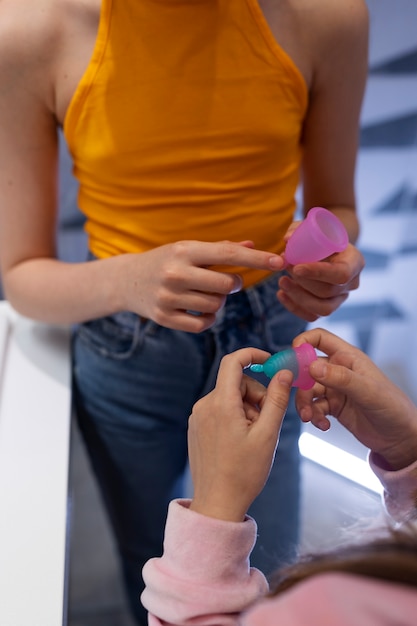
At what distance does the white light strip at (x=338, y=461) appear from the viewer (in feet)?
1.77

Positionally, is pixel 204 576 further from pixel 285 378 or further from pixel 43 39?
pixel 43 39

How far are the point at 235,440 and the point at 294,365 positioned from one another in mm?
84

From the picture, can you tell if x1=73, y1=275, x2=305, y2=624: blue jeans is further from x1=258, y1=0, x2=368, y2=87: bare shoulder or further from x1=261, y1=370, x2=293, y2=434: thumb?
x1=258, y1=0, x2=368, y2=87: bare shoulder

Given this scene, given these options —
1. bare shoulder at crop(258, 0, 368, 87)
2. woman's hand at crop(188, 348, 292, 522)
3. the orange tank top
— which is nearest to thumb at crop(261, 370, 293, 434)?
woman's hand at crop(188, 348, 292, 522)

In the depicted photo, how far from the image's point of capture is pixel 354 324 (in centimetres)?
108

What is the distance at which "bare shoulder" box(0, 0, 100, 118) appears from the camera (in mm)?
646

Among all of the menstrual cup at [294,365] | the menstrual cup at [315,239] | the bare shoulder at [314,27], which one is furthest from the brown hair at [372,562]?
the bare shoulder at [314,27]

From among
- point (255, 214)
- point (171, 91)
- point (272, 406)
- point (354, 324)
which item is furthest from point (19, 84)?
point (354, 324)

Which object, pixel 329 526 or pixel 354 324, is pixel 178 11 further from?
pixel 354 324

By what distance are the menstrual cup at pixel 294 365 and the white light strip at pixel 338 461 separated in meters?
0.06

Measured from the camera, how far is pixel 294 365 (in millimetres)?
529

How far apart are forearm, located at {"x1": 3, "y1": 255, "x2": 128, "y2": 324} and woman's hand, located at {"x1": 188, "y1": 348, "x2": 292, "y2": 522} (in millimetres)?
228

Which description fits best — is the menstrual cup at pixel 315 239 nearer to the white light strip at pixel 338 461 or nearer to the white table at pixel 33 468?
the white light strip at pixel 338 461

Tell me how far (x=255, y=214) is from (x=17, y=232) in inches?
10.7
